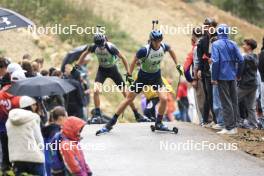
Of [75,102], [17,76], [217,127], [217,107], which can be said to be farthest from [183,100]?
[17,76]

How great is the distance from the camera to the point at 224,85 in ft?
50.6

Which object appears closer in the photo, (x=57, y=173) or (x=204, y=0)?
(x=57, y=173)

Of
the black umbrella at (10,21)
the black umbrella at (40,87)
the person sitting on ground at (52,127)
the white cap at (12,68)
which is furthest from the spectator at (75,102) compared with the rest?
the person sitting on ground at (52,127)

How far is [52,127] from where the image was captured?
452 inches

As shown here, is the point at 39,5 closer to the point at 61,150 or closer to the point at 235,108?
the point at 235,108

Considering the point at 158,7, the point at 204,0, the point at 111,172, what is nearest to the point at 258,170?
the point at 111,172

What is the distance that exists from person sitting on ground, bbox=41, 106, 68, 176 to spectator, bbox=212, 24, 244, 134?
15.8 feet

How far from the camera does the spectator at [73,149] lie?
10.5 meters

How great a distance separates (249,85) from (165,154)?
353 centimetres

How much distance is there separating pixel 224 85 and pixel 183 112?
9.10 m

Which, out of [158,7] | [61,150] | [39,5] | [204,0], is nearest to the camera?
[61,150]

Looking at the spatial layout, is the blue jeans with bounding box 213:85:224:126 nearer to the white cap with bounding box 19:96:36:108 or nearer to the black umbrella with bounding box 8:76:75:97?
the black umbrella with bounding box 8:76:75:97

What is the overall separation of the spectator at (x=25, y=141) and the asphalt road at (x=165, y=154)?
1728 mm

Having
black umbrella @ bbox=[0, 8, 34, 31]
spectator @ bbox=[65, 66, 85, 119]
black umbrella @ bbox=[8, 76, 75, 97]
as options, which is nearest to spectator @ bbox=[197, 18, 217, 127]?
spectator @ bbox=[65, 66, 85, 119]
